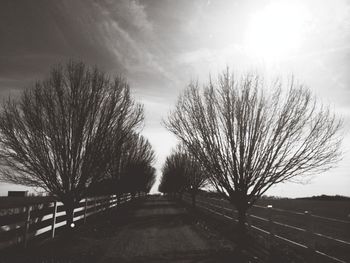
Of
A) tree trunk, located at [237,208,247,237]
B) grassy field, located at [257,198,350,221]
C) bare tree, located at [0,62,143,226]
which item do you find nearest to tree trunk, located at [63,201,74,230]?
bare tree, located at [0,62,143,226]

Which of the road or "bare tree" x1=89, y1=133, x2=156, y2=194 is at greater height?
"bare tree" x1=89, y1=133, x2=156, y2=194

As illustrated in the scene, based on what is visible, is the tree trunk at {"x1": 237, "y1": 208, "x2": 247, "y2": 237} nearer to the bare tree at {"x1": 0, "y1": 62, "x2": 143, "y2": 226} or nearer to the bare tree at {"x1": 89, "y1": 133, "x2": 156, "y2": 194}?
the bare tree at {"x1": 0, "y1": 62, "x2": 143, "y2": 226}

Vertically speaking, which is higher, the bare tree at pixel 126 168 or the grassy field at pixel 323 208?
the bare tree at pixel 126 168

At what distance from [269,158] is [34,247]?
7.65m

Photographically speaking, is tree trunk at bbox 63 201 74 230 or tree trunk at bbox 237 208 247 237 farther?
tree trunk at bbox 63 201 74 230

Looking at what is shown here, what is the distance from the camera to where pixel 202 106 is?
10.1 m

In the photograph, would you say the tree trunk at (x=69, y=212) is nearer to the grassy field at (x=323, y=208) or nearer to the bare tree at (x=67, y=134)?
the bare tree at (x=67, y=134)

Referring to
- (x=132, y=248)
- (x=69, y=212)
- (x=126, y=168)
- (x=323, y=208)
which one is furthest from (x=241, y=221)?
(x=323, y=208)

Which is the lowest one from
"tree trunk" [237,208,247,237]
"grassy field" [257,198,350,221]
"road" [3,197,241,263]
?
"road" [3,197,241,263]

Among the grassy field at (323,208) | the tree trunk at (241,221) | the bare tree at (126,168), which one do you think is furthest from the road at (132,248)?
the grassy field at (323,208)

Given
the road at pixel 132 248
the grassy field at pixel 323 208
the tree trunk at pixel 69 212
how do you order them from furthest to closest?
the grassy field at pixel 323 208
the tree trunk at pixel 69 212
the road at pixel 132 248

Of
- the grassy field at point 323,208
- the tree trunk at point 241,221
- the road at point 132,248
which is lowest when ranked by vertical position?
the road at point 132,248

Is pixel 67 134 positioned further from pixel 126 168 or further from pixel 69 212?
pixel 126 168

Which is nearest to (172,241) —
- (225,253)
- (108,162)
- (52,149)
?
(225,253)
